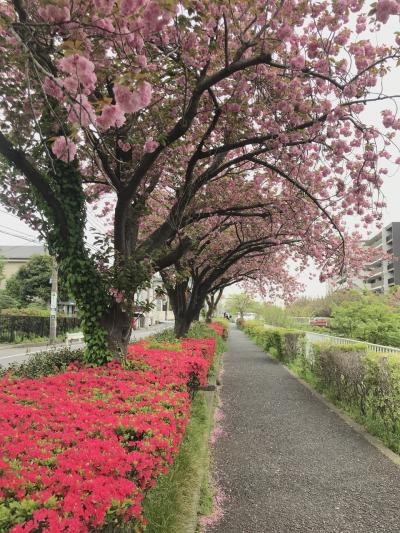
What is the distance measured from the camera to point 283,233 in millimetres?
11922

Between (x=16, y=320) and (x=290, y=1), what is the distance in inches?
802

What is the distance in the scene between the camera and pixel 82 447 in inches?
98.2

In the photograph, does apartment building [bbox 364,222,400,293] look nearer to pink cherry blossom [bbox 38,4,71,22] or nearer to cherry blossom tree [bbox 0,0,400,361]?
cherry blossom tree [bbox 0,0,400,361]

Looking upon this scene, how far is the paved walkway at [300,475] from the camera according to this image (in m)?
3.70

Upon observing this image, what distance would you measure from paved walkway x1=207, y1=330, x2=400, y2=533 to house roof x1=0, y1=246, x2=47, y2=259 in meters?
38.3

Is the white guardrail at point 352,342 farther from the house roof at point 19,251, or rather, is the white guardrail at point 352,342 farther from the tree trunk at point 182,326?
the house roof at point 19,251

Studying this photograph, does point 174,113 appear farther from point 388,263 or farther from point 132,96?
point 388,263

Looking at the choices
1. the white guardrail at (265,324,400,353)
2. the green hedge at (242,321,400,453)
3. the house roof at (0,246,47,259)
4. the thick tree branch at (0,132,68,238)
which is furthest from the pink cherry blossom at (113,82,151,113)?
the house roof at (0,246,47,259)

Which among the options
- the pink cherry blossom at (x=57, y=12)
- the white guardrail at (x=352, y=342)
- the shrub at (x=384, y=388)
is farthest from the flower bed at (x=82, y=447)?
the white guardrail at (x=352, y=342)

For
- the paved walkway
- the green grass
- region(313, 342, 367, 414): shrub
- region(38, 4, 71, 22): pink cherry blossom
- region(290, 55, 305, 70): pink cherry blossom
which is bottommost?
the paved walkway

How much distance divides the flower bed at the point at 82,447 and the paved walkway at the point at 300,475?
1.18 m

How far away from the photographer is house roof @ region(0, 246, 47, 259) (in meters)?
41.4

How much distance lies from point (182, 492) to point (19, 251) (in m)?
43.7

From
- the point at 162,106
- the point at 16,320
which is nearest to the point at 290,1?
the point at 162,106
